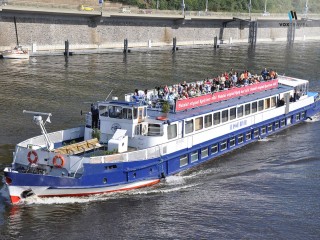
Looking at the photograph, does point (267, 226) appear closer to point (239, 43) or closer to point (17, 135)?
point (17, 135)

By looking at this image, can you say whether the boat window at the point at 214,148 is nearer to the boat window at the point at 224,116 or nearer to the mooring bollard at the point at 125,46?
the boat window at the point at 224,116

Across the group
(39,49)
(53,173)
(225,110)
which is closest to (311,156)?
(225,110)

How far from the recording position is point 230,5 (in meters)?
118

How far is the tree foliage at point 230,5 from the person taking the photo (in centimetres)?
10231

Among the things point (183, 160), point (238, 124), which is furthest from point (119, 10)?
point (183, 160)

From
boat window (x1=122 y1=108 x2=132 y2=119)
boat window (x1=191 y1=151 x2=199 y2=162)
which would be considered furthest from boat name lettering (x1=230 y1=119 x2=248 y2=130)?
boat window (x1=122 y1=108 x2=132 y2=119)

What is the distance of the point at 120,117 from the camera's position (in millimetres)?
26375

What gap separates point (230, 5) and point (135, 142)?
9628 centimetres

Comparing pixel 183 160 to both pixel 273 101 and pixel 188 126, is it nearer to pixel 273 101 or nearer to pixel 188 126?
pixel 188 126

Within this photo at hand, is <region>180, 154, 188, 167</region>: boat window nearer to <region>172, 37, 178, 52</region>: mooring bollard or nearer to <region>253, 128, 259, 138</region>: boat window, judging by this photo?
<region>253, 128, 259, 138</region>: boat window

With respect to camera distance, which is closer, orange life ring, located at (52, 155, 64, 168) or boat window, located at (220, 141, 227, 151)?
orange life ring, located at (52, 155, 64, 168)

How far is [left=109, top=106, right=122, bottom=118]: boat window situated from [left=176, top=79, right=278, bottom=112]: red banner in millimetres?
3515

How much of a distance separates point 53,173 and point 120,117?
4189 mm

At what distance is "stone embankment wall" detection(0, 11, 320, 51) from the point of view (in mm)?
67938
